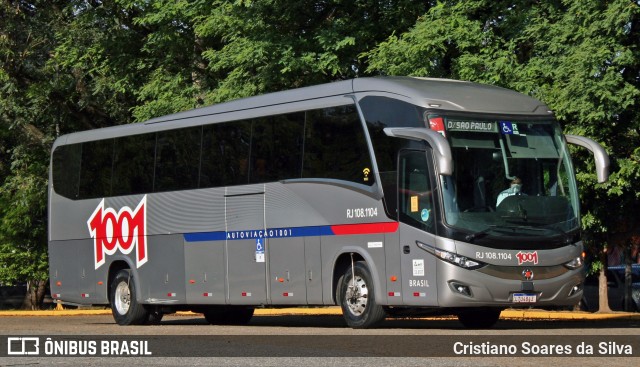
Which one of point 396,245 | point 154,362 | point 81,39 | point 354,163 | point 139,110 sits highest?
point 81,39

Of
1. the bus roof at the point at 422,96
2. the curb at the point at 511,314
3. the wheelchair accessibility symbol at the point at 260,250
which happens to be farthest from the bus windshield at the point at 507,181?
the curb at the point at 511,314

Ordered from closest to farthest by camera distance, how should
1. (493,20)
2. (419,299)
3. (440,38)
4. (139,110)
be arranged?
1. (419,299)
2. (440,38)
3. (493,20)
4. (139,110)

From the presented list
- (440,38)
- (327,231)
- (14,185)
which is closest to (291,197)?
(327,231)

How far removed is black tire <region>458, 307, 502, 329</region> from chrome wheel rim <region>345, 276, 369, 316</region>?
5.79 feet

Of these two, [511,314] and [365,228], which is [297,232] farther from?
[511,314]

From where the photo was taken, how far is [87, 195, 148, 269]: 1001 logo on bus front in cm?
2452

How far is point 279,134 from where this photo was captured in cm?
2142

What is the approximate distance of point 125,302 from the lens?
2495 cm

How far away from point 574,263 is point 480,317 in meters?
2.31

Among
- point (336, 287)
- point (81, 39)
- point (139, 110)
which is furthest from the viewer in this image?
point (81, 39)

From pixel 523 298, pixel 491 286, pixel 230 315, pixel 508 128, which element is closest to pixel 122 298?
pixel 230 315

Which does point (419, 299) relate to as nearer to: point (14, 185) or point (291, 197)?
point (291, 197)

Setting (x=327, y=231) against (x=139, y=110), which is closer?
(x=327, y=231)

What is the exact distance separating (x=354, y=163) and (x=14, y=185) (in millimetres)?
20501
